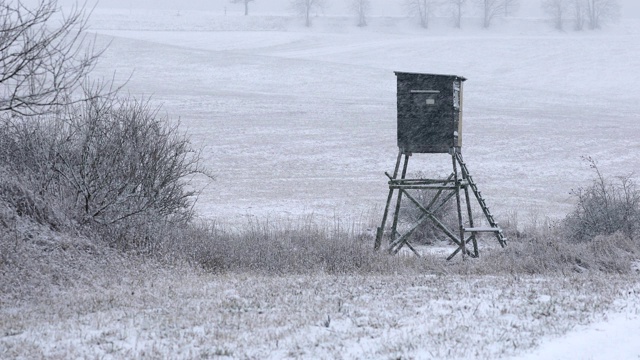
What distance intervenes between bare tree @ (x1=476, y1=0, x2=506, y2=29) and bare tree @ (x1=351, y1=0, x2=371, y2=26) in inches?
563

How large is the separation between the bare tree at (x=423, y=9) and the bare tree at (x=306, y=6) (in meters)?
11.8

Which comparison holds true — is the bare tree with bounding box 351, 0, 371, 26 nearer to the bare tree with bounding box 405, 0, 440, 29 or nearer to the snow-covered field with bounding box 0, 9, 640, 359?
the snow-covered field with bounding box 0, 9, 640, 359

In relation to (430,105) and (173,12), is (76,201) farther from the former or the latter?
(173,12)

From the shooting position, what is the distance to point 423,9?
4008 inches

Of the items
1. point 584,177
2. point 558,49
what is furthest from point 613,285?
point 558,49

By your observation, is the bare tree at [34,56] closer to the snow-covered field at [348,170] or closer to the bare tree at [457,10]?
the snow-covered field at [348,170]

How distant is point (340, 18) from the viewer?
10094cm

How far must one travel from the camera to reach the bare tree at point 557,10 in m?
95.7

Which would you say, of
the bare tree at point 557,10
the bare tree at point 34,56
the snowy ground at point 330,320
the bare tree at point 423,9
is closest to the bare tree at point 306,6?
the bare tree at point 423,9

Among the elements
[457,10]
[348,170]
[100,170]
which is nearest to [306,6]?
[457,10]

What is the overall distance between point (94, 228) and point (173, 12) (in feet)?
324

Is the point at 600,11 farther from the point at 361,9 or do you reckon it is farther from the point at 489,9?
the point at 361,9


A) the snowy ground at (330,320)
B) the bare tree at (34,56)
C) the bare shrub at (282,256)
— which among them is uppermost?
the bare tree at (34,56)

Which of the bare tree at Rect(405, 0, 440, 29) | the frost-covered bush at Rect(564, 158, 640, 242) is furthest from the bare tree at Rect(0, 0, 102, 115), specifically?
the bare tree at Rect(405, 0, 440, 29)
